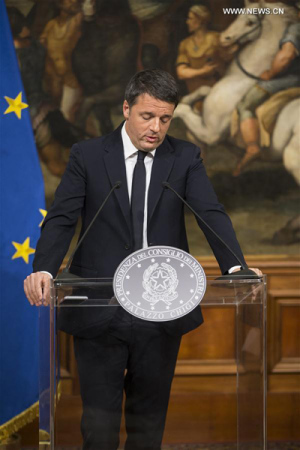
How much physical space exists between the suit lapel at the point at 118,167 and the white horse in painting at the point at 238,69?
213cm

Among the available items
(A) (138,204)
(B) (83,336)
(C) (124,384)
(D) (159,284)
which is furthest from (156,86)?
(C) (124,384)

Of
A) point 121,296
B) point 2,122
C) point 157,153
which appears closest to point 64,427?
point 121,296

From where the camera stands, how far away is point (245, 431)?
7.36 ft

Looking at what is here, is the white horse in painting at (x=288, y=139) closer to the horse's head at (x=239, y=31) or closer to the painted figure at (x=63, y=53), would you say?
the horse's head at (x=239, y=31)

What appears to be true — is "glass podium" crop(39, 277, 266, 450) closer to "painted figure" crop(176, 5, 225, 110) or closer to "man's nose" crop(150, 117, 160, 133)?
"man's nose" crop(150, 117, 160, 133)

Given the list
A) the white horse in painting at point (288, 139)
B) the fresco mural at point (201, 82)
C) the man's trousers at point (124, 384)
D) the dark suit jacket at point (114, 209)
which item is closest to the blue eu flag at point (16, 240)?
the fresco mural at point (201, 82)

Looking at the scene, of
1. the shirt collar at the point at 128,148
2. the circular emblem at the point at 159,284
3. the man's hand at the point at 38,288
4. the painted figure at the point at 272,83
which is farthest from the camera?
the painted figure at the point at 272,83

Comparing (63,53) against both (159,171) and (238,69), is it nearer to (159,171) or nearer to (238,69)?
(238,69)

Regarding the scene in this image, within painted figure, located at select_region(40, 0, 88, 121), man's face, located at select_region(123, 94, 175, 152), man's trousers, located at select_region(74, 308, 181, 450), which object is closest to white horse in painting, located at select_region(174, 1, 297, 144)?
painted figure, located at select_region(40, 0, 88, 121)

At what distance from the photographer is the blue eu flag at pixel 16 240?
4.00 m

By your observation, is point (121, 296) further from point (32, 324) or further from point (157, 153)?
point (32, 324)

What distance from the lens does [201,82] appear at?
4.88 m

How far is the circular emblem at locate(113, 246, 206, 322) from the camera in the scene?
2131 mm

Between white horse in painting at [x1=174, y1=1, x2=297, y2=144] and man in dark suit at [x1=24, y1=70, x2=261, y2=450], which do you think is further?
white horse in painting at [x1=174, y1=1, x2=297, y2=144]
